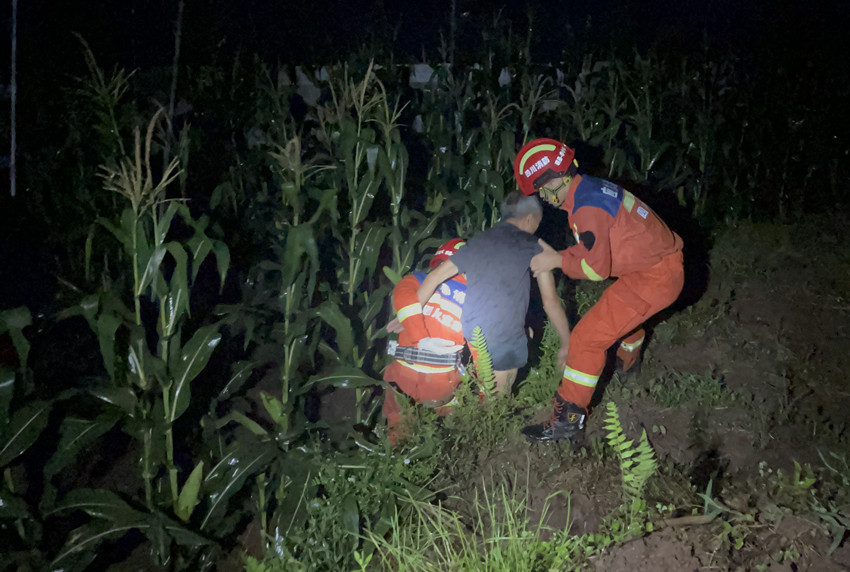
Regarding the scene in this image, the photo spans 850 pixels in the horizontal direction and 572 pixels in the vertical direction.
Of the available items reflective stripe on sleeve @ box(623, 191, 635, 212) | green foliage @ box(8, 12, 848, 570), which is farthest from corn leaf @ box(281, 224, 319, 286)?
reflective stripe on sleeve @ box(623, 191, 635, 212)

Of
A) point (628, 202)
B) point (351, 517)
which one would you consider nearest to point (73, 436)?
point (351, 517)

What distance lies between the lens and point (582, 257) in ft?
10.8

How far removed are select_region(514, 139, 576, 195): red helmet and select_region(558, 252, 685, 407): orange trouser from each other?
76cm

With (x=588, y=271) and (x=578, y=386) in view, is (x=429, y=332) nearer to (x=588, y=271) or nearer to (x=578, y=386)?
(x=578, y=386)

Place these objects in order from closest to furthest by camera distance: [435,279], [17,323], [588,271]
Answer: [17,323] → [588,271] → [435,279]

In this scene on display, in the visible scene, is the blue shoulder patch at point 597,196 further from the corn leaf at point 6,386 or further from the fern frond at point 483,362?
the corn leaf at point 6,386

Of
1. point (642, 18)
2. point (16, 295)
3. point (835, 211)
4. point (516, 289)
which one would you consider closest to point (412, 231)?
point (516, 289)

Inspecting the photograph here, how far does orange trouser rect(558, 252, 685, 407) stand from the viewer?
342 cm

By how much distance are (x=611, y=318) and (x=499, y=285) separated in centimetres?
67

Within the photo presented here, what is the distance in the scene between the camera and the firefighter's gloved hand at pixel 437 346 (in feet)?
12.1

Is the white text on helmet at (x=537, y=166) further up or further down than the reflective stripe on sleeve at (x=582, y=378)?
further up

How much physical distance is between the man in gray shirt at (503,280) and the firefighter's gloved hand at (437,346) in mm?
139

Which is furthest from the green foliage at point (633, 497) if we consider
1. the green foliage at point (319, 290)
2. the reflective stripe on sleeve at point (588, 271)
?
the reflective stripe on sleeve at point (588, 271)

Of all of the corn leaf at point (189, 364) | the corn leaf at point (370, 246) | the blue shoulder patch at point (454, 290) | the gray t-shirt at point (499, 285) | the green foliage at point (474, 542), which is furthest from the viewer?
the corn leaf at point (370, 246)
